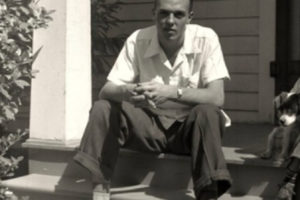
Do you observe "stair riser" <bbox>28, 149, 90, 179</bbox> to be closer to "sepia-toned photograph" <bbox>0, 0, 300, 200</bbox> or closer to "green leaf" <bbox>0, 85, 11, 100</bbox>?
"sepia-toned photograph" <bbox>0, 0, 300, 200</bbox>

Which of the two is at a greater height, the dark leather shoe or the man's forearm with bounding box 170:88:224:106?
the man's forearm with bounding box 170:88:224:106

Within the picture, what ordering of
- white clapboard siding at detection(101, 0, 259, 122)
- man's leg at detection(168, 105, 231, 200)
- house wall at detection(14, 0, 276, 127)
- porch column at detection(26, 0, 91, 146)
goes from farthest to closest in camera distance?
1. white clapboard siding at detection(101, 0, 259, 122)
2. house wall at detection(14, 0, 276, 127)
3. porch column at detection(26, 0, 91, 146)
4. man's leg at detection(168, 105, 231, 200)

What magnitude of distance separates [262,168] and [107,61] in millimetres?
3802

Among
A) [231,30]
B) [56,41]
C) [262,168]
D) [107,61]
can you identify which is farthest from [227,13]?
[262,168]

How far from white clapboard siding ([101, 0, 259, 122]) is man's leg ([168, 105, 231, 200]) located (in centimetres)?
302

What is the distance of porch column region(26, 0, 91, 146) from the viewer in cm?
459

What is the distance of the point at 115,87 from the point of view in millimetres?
3924

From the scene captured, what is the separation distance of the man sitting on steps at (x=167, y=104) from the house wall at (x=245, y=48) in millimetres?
2575

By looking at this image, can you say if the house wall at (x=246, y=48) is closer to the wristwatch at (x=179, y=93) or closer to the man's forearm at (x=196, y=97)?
the man's forearm at (x=196, y=97)

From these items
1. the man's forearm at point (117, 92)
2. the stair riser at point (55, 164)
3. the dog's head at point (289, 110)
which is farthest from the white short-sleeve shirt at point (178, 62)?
the stair riser at point (55, 164)

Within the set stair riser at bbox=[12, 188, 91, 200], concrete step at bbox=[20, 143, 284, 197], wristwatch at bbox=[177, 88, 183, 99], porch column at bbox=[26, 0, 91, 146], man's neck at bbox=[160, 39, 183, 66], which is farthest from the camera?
porch column at bbox=[26, 0, 91, 146]

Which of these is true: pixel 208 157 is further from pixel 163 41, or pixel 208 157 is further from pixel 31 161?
pixel 31 161

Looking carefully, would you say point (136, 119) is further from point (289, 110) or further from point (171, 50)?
point (289, 110)

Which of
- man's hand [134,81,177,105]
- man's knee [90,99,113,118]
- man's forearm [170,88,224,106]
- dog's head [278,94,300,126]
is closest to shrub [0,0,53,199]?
man's knee [90,99,113,118]
